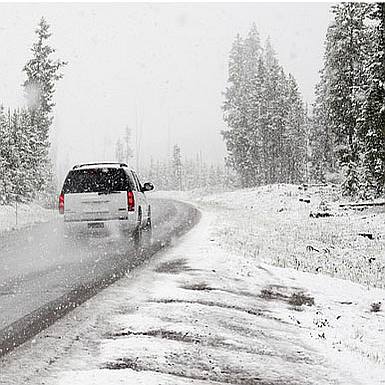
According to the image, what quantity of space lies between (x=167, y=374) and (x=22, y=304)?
333cm

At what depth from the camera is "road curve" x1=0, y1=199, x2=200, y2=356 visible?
636 cm

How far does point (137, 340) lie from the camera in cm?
541

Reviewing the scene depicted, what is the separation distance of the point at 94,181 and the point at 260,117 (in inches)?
1700

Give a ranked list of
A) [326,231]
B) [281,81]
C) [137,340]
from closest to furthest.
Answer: [137,340] → [326,231] → [281,81]

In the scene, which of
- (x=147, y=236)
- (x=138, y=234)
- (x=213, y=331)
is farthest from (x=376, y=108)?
(x=213, y=331)

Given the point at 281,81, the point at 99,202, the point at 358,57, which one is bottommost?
the point at 99,202

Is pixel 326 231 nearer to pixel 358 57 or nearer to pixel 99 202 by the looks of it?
pixel 99 202

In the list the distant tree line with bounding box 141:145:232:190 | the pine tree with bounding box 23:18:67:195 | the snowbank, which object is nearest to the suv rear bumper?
the snowbank

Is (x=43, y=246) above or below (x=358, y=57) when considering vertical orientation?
below

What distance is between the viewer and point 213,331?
20.0ft

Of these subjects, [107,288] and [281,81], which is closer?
[107,288]

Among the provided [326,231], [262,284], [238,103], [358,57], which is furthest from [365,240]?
[238,103]

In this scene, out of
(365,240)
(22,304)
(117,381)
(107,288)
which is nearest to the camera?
(117,381)

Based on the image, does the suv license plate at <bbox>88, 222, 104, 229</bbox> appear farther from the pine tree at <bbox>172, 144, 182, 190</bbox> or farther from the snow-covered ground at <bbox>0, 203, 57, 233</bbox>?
the pine tree at <bbox>172, 144, 182, 190</bbox>
